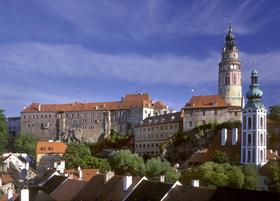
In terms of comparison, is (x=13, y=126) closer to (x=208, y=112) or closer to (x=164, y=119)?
(x=164, y=119)

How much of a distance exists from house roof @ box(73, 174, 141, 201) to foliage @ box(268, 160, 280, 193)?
19.5m

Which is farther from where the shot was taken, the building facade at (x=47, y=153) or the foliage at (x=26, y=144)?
the foliage at (x=26, y=144)

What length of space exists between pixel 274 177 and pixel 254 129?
21441mm

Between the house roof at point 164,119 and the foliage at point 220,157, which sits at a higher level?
the house roof at point 164,119

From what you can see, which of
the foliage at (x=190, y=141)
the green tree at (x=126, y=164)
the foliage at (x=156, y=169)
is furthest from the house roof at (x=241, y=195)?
the foliage at (x=190, y=141)

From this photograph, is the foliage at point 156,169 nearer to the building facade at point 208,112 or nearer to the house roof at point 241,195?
the building facade at point 208,112

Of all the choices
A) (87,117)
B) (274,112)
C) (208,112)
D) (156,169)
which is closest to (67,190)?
(156,169)

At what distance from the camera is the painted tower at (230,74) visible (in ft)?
370

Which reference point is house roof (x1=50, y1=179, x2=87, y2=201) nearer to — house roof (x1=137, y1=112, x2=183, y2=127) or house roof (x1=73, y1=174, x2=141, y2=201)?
house roof (x1=73, y1=174, x2=141, y2=201)

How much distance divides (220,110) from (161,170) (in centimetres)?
3629

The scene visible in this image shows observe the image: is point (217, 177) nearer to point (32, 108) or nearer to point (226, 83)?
point (226, 83)

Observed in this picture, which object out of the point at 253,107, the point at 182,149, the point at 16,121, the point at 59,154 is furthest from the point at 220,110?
the point at 16,121

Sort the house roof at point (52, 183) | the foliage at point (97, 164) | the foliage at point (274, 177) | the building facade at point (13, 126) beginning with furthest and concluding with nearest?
the building facade at point (13, 126) → the foliage at point (97, 164) → the foliage at point (274, 177) → the house roof at point (52, 183)

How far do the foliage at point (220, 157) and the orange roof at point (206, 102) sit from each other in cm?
2782
